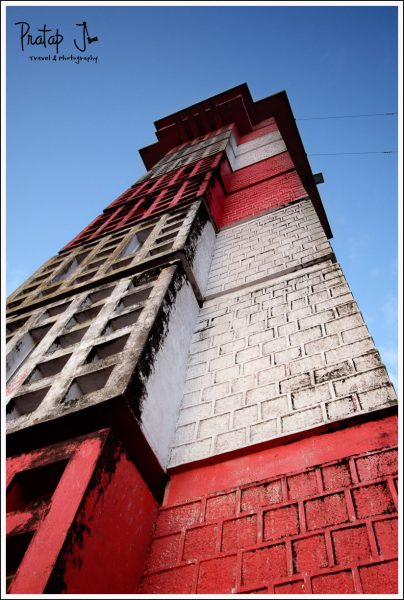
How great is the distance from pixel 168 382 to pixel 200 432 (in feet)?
1.35

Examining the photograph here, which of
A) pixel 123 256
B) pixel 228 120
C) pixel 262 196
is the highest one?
pixel 228 120

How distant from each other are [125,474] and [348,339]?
1.58m

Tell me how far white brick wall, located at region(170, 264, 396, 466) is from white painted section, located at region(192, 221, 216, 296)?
0.48m

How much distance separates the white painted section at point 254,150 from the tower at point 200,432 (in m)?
5.29

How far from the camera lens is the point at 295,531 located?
1.96 m

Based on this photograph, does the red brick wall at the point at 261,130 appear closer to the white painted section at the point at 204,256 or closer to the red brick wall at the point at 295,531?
the white painted section at the point at 204,256

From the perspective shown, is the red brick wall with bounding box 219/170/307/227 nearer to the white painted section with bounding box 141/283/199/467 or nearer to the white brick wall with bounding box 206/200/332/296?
the white brick wall with bounding box 206/200/332/296

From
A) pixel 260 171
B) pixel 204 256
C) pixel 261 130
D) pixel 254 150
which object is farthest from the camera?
pixel 261 130

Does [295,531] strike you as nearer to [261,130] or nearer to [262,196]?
[262,196]

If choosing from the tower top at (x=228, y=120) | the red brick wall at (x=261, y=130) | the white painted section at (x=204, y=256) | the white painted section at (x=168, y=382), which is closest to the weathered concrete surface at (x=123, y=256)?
the white painted section at (x=204, y=256)

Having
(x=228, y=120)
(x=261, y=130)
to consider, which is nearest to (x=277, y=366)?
(x=261, y=130)

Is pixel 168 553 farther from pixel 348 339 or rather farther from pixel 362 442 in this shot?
pixel 348 339

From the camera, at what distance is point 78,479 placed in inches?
81.7

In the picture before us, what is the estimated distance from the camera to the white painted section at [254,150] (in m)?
9.67
